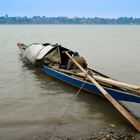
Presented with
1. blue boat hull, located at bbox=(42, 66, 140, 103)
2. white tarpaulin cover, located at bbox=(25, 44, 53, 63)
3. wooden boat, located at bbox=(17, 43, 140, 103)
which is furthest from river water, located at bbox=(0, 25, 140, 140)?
white tarpaulin cover, located at bbox=(25, 44, 53, 63)

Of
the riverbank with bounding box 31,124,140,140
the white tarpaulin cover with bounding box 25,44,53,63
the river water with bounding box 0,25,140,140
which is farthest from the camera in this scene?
the white tarpaulin cover with bounding box 25,44,53,63

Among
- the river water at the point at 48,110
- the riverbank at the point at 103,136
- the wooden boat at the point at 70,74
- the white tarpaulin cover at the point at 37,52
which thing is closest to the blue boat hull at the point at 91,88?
the wooden boat at the point at 70,74

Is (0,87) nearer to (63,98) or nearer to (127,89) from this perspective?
(63,98)

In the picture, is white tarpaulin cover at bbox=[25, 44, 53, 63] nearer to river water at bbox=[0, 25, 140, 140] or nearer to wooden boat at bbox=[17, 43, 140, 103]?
wooden boat at bbox=[17, 43, 140, 103]

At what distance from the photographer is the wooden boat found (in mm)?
12539

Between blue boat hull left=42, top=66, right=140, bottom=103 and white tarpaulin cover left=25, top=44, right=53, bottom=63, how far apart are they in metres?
1.25

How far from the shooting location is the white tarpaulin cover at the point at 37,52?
68.0 ft

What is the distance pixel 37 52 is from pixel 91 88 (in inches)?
308

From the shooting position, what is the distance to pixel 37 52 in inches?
853

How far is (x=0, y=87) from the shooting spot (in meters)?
17.3

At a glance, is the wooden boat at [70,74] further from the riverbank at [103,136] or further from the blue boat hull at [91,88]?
the riverbank at [103,136]

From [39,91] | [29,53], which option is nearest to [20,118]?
[39,91]

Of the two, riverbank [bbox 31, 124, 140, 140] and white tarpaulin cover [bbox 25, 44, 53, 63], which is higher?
white tarpaulin cover [bbox 25, 44, 53, 63]

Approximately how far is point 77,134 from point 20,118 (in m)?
2.74
